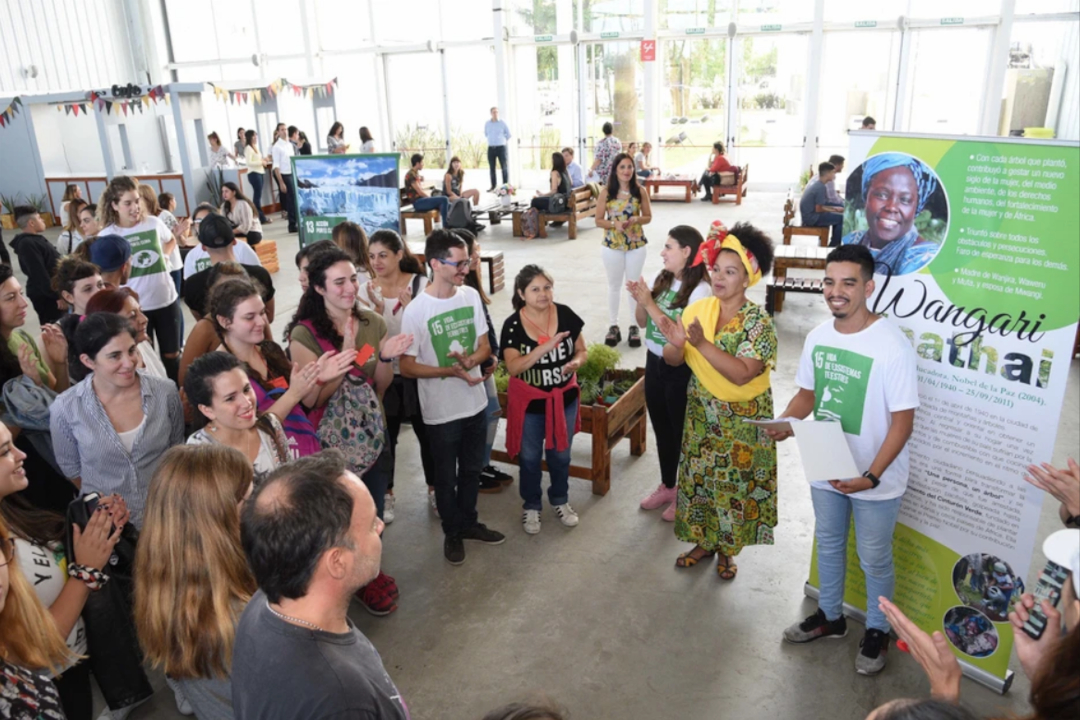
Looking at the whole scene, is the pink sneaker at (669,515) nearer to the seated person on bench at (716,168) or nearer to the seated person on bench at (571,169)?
the seated person on bench at (571,169)

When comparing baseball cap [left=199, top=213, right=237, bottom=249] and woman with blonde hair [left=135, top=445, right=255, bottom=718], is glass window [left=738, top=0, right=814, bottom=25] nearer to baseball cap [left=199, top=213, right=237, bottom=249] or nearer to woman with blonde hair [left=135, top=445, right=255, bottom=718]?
baseball cap [left=199, top=213, right=237, bottom=249]

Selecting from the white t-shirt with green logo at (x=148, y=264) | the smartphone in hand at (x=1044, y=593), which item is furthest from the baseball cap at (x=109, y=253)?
the smartphone in hand at (x=1044, y=593)

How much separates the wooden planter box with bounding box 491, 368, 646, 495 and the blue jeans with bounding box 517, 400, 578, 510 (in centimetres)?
22

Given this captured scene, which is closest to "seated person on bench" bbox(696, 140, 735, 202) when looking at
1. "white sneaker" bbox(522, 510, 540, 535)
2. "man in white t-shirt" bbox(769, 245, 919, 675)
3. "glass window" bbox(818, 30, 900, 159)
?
"glass window" bbox(818, 30, 900, 159)

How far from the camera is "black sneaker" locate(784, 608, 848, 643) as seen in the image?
131 inches

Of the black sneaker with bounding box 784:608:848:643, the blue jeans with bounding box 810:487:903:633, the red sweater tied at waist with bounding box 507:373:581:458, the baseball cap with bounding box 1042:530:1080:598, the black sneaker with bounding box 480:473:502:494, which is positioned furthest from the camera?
the black sneaker with bounding box 480:473:502:494

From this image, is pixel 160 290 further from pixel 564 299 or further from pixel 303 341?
pixel 564 299

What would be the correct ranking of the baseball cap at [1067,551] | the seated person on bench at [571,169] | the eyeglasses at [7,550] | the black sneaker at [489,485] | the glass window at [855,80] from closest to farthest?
1. the baseball cap at [1067,551]
2. the eyeglasses at [7,550]
3. the black sneaker at [489,485]
4. the seated person on bench at [571,169]
5. the glass window at [855,80]

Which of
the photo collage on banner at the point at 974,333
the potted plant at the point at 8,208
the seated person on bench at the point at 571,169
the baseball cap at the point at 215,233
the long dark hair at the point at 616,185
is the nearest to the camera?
the photo collage on banner at the point at 974,333

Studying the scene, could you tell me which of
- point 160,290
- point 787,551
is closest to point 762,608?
point 787,551

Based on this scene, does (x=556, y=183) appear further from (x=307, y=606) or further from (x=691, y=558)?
(x=307, y=606)

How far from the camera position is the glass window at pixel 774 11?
15.0m

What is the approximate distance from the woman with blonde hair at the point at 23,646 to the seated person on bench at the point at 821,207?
341 inches

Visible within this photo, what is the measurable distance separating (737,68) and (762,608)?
14.5 meters
